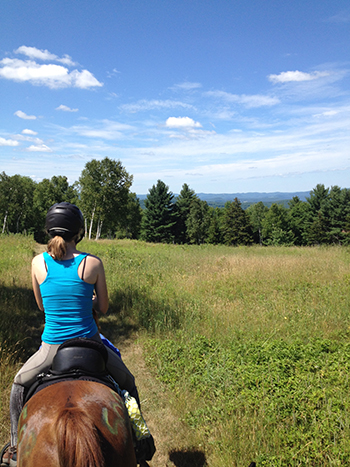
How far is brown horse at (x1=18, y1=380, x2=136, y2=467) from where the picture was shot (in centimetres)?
143

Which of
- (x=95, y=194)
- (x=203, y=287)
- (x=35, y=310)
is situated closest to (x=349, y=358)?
(x=203, y=287)

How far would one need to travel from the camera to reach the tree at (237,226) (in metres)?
57.8

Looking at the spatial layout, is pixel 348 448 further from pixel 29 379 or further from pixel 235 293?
pixel 235 293

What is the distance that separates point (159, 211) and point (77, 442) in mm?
52085

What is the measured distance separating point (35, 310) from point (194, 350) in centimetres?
485

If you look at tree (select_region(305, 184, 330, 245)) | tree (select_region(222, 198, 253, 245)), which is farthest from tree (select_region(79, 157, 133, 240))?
tree (select_region(305, 184, 330, 245))

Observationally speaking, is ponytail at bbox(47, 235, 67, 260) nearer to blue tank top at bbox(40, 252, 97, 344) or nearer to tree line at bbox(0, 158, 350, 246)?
blue tank top at bbox(40, 252, 97, 344)

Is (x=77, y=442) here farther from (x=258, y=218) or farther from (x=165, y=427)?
(x=258, y=218)

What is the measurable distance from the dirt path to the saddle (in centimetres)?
191

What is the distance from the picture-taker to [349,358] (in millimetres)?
4395

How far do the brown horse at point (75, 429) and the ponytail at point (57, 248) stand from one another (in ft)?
3.08

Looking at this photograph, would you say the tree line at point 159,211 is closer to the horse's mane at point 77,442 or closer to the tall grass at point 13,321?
the tall grass at point 13,321

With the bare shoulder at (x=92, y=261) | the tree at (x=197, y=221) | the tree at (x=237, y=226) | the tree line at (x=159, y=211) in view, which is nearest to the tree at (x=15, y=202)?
the tree line at (x=159, y=211)

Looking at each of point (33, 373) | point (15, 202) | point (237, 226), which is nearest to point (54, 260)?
point (33, 373)
